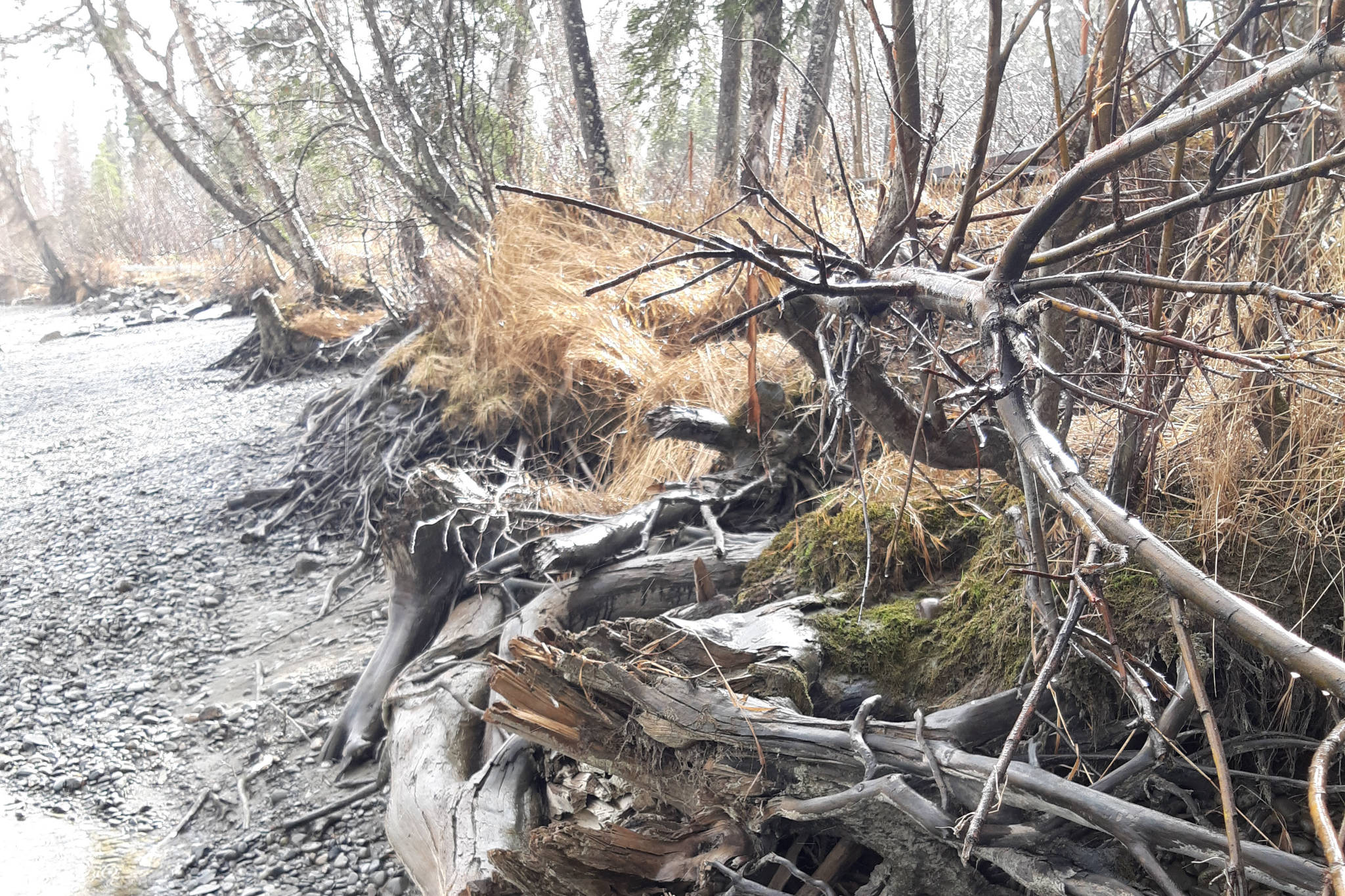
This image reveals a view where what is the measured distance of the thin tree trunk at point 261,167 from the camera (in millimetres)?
9359

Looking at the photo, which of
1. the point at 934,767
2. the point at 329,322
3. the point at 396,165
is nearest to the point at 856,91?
the point at 934,767

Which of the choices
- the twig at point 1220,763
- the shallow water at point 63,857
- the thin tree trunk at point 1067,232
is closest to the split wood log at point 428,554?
the shallow water at point 63,857

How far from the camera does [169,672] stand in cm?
421

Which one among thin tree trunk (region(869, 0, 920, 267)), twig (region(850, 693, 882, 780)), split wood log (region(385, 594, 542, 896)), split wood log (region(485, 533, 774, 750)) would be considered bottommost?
split wood log (region(385, 594, 542, 896))

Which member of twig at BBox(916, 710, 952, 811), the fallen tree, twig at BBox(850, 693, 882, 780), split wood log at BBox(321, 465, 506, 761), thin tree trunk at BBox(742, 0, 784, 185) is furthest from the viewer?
thin tree trunk at BBox(742, 0, 784, 185)

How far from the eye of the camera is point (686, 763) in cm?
206

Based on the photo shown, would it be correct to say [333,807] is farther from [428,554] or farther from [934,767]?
[934,767]

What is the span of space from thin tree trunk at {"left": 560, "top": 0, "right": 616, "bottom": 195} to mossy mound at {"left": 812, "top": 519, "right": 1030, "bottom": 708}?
17.4 ft

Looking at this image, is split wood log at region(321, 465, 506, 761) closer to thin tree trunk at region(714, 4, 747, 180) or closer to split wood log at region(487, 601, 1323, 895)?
split wood log at region(487, 601, 1323, 895)

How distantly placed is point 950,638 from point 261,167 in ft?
31.9

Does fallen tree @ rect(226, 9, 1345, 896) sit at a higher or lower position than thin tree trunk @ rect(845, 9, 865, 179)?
lower

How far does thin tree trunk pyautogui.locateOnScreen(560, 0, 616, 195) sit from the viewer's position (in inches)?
271

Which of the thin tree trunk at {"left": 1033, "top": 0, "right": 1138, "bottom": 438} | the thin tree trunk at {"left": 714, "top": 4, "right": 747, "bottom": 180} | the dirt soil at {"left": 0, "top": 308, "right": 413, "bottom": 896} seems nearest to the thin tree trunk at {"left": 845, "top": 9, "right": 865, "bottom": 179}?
the thin tree trunk at {"left": 1033, "top": 0, "right": 1138, "bottom": 438}

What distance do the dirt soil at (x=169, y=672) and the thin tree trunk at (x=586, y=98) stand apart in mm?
3241
